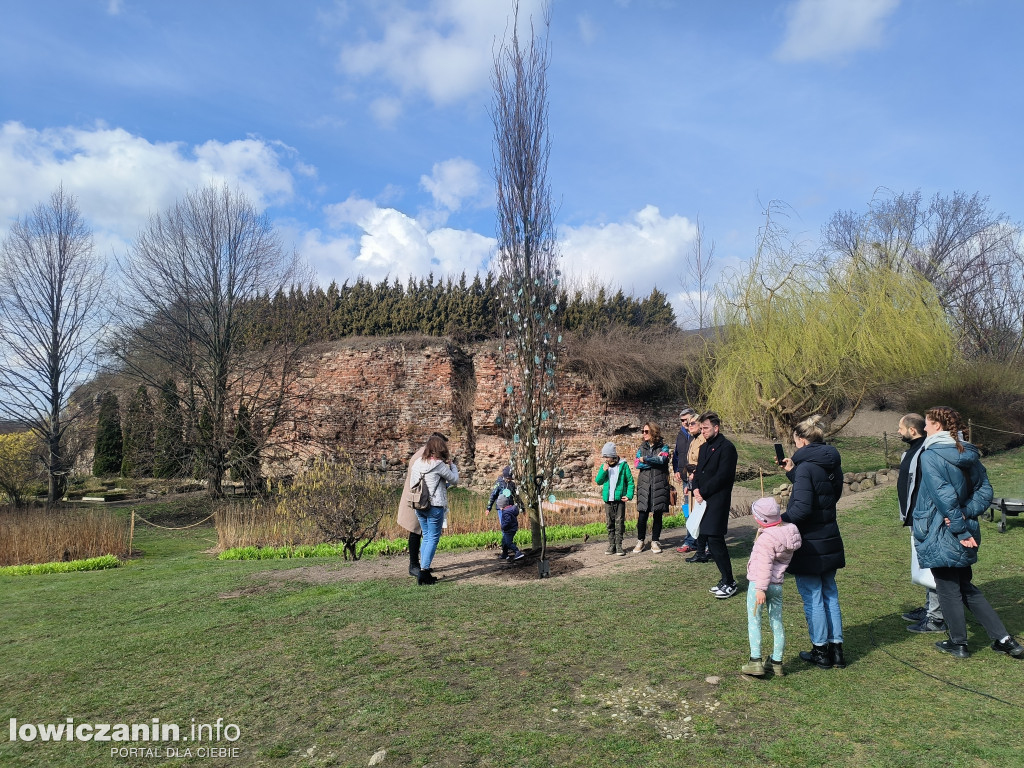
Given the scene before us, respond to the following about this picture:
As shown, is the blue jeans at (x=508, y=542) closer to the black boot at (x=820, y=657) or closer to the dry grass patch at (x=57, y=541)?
the black boot at (x=820, y=657)

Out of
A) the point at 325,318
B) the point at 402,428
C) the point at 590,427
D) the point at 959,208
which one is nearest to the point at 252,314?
the point at 325,318

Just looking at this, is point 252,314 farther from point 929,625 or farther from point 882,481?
point 929,625

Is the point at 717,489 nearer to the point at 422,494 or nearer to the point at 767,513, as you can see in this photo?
the point at 767,513

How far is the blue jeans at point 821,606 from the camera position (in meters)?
4.15

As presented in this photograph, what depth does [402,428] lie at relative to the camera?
2334 cm

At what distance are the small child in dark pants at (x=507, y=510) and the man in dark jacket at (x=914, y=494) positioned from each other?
14.5 feet

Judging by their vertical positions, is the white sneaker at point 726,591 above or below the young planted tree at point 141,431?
below

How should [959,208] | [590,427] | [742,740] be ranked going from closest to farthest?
[742,740], [590,427], [959,208]

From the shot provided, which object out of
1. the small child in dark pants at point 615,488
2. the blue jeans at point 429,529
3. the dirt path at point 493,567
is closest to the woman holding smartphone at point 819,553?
the dirt path at point 493,567

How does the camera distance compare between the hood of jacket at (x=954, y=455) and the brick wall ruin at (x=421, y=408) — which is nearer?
the hood of jacket at (x=954, y=455)

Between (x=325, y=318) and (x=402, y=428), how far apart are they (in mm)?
5800

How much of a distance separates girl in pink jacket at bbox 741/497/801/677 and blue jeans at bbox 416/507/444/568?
3682 mm

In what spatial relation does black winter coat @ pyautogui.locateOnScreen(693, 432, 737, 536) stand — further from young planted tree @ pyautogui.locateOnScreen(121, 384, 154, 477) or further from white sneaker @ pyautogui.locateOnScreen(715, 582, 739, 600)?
young planted tree @ pyautogui.locateOnScreen(121, 384, 154, 477)

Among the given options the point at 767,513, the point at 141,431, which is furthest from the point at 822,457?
the point at 141,431
